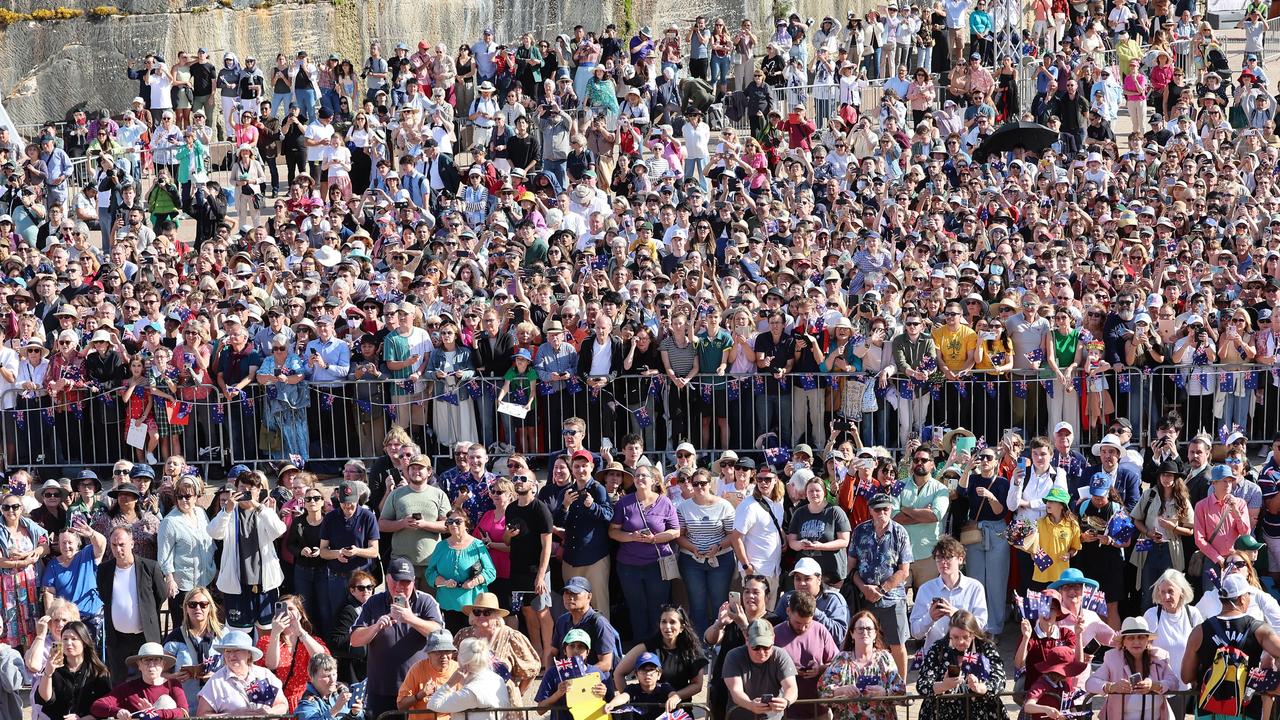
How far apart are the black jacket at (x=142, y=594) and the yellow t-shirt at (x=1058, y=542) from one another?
5.76 meters

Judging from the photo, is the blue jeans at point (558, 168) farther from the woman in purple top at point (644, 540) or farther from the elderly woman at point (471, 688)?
the elderly woman at point (471, 688)

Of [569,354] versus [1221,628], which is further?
[569,354]

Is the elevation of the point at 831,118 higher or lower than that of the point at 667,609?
higher

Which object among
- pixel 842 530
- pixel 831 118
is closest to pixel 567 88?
pixel 831 118

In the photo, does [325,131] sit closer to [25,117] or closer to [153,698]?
[25,117]

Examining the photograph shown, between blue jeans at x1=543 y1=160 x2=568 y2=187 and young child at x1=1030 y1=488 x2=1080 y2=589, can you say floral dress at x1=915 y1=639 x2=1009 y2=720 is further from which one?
blue jeans at x1=543 y1=160 x2=568 y2=187

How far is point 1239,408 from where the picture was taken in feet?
52.9

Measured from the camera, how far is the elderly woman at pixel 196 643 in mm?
11781

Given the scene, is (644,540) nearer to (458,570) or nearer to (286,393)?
(458,570)

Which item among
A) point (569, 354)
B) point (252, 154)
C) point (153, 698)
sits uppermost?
point (252, 154)

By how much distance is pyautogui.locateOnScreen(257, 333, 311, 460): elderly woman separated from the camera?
16.3m

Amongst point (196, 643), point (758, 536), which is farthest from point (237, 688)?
point (758, 536)

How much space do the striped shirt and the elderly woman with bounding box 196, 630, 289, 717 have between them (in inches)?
125

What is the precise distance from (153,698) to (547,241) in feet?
34.3
